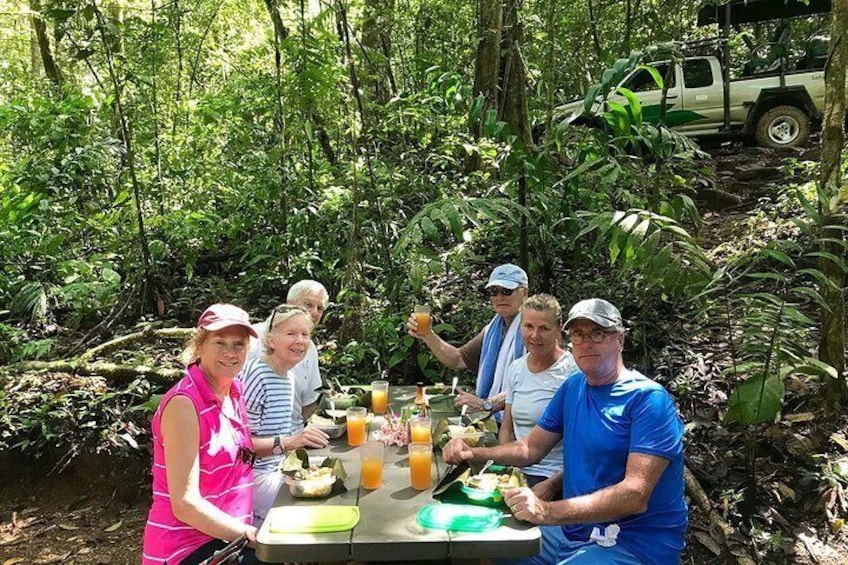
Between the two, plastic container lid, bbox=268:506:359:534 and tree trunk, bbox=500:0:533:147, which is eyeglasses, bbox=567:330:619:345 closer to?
plastic container lid, bbox=268:506:359:534

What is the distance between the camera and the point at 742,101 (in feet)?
36.7

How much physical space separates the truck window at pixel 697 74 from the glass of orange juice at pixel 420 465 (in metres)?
11.0

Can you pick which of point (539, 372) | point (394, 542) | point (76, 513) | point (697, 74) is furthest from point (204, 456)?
point (697, 74)

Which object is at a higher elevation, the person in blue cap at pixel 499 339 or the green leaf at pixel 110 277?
the green leaf at pixel 110 277

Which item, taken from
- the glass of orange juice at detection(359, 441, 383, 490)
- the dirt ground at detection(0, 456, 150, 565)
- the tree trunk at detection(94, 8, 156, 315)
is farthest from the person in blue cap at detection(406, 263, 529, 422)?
the tree trunk at detection(94, 8, 156, 315)

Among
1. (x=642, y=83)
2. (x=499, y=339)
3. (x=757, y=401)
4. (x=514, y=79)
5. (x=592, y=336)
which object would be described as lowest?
(x=757, y=401)

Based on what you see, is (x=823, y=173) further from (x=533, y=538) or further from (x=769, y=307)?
(x=533, y=538)

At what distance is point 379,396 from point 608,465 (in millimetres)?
1458

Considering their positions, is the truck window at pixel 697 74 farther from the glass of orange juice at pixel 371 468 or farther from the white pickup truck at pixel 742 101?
the glass of orange juice at pixel 371 468

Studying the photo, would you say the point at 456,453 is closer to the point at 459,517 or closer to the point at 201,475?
the point at 459,517

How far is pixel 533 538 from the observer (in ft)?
7.47

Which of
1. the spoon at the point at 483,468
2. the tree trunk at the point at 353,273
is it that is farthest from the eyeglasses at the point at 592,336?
the tree trunk at the point at 353,273

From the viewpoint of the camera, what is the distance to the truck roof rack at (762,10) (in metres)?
10.7

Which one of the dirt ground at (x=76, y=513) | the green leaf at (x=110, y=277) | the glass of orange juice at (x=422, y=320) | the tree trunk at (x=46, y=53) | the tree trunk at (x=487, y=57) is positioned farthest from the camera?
the tree trunk at (x=46, y=53)
